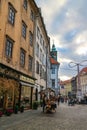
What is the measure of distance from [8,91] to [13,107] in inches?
145

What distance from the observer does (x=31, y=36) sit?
2930 centimetres

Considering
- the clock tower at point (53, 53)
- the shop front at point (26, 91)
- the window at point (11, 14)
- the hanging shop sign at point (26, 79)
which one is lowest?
the shop front at point (26, 91)

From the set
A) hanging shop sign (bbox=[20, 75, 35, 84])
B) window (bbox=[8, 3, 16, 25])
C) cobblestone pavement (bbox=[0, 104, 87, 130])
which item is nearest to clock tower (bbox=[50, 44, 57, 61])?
hanging shop sign (bbox=[20, 75, 35, 84])

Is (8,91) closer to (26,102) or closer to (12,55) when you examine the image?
(12,55)

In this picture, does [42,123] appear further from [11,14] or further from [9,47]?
[11,14]

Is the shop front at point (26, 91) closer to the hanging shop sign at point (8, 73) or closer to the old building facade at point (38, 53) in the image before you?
the hanging shop sign at point (8, 73)

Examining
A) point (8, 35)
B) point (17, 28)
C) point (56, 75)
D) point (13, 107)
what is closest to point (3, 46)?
point (8, 35)

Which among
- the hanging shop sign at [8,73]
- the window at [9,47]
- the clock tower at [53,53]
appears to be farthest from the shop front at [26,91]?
the clock tower at [53,53]

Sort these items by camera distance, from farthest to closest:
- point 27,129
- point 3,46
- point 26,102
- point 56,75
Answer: point 56,75 < point 26,102 < point 3,46 < point 27,129

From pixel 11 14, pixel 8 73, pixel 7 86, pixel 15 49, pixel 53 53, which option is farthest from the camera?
pixel 53 53

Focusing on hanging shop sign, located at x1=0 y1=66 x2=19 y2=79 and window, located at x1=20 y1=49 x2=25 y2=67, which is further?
window, located at x1=20 y1=49 x2=25 y2=67

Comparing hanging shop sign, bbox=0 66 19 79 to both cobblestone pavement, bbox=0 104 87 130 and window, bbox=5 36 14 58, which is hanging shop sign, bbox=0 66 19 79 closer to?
window, bbox=5 36 14 58

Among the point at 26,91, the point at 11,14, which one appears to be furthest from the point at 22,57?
the point at 11,14

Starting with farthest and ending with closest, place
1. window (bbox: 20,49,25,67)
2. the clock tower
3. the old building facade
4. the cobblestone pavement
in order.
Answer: the clock tower < the old building facade < window (bbox: 20,49,25,67) < the cobblestone pavement
